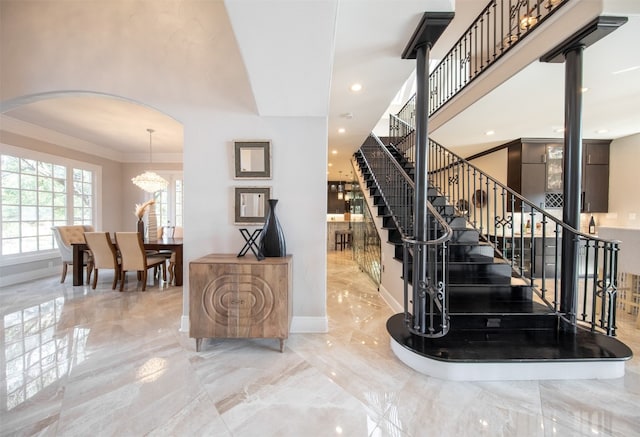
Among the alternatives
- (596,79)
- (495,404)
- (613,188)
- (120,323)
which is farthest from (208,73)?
(613,188)

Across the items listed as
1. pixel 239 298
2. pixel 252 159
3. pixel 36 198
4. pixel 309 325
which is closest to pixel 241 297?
pixel 239 298

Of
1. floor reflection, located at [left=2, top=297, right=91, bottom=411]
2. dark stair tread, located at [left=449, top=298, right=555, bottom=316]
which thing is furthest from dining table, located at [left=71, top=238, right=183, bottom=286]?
dark stair tread, located at [left=449, top=298, right=555, bottom=316]

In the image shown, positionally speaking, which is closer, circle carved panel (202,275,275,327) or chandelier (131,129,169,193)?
circle carved panel (202,275,275,327)

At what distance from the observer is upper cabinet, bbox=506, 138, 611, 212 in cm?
480

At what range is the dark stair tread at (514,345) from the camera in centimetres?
189

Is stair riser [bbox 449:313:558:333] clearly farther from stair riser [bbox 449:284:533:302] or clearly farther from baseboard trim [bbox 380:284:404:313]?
baseboard trim [bbox 380:284:404:313]

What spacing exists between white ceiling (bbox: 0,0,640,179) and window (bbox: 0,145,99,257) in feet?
2.03

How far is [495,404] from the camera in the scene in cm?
164

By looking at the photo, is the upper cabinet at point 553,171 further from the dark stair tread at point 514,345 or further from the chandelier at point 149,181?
the chandelier at point 149,181

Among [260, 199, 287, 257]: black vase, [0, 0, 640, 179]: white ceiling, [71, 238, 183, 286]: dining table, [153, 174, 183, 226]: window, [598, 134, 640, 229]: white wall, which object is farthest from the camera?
[153, 174, 183, 226]: window

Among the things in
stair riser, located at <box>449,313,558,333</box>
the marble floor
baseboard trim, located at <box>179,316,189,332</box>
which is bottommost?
the marble floor

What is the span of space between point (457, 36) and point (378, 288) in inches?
215

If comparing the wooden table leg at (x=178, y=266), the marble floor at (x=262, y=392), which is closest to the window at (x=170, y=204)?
the wooden table leg at (x=178, y=266)

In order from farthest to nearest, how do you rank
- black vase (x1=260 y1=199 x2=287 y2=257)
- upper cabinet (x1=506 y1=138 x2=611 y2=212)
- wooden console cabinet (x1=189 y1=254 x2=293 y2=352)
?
upper cabinet (x1=506 y1=138 x2=611 y2=212) → black vase (x1=260 y1=199 x2=287 y2=257) → wooden console cabinet (x1=189 y1=254 x2=293 y2=352)
